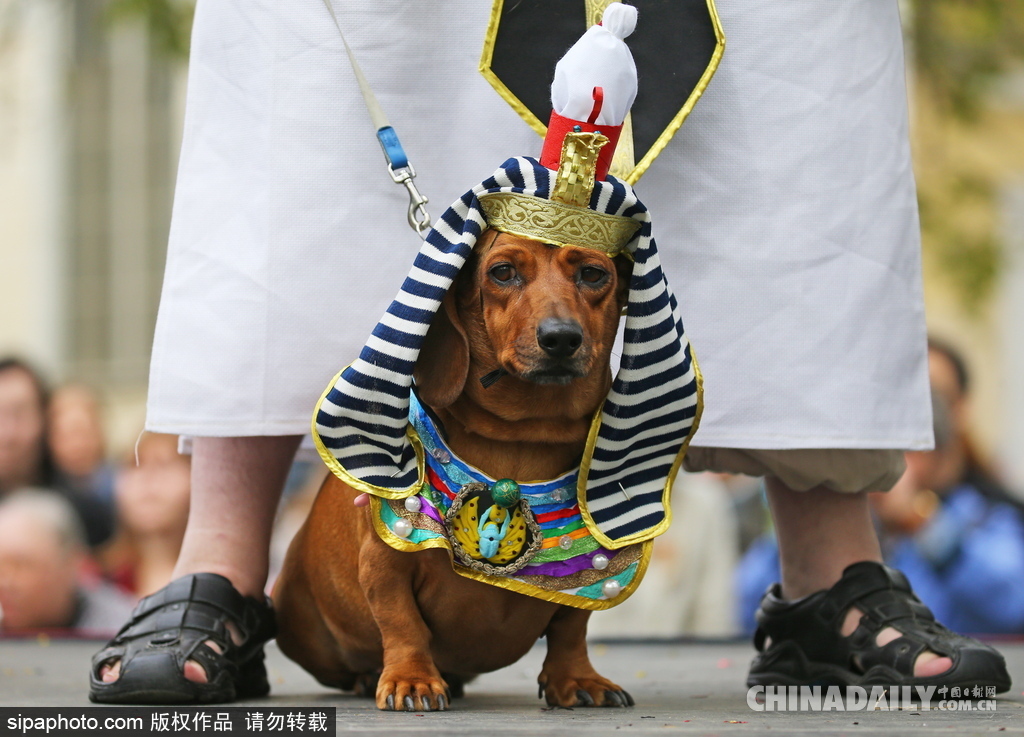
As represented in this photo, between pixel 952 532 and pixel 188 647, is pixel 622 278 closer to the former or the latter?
pixel 188 647

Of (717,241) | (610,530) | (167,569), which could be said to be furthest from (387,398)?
(167,569)

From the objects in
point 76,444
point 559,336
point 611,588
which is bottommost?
point 76,444

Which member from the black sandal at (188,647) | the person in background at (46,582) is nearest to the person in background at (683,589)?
the person in background at (46,582)

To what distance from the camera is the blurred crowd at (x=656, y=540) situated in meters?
4.58

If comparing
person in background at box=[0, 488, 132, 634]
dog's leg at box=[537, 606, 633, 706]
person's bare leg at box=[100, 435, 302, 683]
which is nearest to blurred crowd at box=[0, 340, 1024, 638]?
person in background at box=[0, 488, 132, 634]

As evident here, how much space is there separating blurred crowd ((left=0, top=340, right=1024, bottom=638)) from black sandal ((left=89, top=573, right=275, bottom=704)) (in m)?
2.16

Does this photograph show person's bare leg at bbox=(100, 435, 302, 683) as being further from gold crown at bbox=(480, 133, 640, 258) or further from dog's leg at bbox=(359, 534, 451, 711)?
gold crown at bbox=(480, 133, 640, 258)

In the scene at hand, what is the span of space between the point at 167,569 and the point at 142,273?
6.42m

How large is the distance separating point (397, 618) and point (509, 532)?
240 millimetres

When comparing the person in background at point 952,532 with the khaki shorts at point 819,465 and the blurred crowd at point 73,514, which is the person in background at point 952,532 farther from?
the blurred crowd at point 73,514

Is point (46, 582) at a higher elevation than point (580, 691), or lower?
lower

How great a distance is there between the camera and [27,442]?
5.39m

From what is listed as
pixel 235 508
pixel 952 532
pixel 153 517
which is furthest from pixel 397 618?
pixel 153 517

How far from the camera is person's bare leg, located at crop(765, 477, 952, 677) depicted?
9.00 ft
